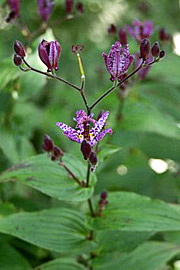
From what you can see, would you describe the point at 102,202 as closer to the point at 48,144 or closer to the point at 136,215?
the point at 136,215

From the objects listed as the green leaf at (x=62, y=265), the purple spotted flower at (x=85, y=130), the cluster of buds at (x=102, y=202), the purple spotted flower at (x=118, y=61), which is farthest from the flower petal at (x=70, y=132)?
the green leaf at (x=62, y=265)

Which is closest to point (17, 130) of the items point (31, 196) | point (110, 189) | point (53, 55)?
point (31, 196)

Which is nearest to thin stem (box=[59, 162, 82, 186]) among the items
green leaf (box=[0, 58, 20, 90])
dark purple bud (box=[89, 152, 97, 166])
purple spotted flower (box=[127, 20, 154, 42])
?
dark purple bud (box=[89, 152, 97, 166])

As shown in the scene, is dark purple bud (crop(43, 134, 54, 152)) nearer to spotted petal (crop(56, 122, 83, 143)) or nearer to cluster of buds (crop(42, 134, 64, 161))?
cluster of buds (crop(42, 134, 64, 161))

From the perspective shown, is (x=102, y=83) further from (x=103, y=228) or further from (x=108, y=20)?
(x=103, y=228)

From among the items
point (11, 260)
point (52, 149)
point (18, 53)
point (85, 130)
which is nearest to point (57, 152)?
point (52, 149)

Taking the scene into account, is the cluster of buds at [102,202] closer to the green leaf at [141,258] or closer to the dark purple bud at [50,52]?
the green leaf at [141,258]
